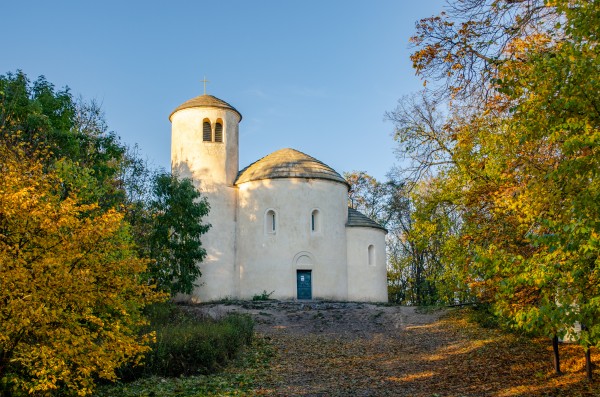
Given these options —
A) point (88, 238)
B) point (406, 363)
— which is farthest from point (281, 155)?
point (88, 238)

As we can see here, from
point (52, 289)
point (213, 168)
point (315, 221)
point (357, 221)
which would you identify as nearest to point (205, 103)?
point (213, 168)

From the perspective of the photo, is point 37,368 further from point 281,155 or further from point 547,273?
point 281,155

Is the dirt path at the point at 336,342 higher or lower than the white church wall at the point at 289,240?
lower

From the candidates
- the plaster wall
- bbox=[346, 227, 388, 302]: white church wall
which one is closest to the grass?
the plaster wall

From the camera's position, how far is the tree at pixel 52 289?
29.0 ft

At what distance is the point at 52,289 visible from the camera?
9031 mm

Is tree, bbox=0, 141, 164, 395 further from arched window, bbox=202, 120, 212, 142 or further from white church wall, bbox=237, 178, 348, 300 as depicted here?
arched window, bbox=202, 120, 212, 142

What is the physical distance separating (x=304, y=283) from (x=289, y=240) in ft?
7.64

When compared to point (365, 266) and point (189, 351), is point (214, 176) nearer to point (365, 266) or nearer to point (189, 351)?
point (365, 266)

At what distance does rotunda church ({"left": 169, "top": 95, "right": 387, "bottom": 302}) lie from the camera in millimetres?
30578

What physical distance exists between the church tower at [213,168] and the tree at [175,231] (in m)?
1.95

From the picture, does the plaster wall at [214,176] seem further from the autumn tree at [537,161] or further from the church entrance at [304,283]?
the autumn tree at [537,161]

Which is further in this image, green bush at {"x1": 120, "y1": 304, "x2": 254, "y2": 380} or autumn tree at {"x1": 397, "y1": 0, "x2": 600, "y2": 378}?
green bush at {"x1": 120, "y1": 304, "x2": 254, "y2": 380}

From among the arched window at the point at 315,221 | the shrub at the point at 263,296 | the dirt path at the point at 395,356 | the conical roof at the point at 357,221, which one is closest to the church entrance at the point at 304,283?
the shrub at the point at 263,296
